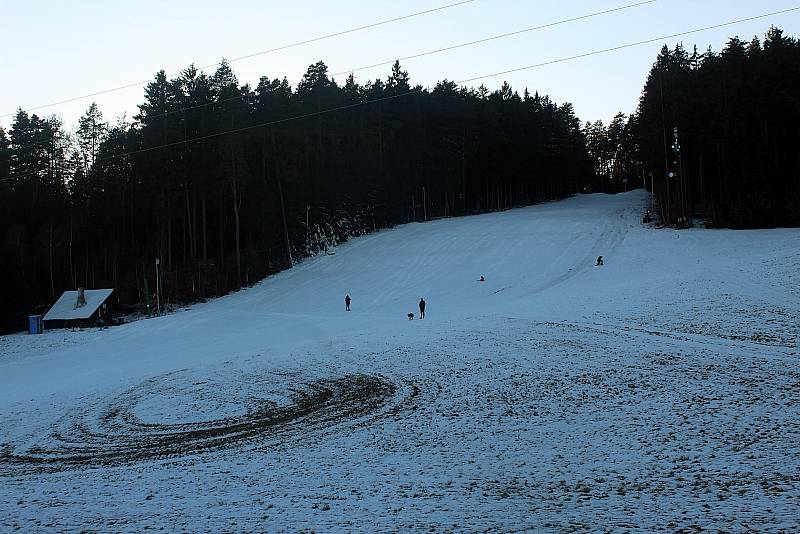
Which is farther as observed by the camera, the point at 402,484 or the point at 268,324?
the point at 268,324

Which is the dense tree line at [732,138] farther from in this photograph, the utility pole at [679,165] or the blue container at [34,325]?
the blue container at [34,325]

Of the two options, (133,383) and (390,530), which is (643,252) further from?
(390,530)

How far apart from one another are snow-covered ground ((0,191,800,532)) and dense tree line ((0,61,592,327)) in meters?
23.2

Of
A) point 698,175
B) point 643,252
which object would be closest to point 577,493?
point 643,252

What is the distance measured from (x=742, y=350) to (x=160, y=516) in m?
18.2

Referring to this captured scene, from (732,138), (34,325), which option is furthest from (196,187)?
(732,138)

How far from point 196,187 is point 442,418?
4980cm

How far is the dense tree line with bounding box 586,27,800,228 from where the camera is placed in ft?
181

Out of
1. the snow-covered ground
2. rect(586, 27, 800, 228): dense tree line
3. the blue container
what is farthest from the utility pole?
the blue container

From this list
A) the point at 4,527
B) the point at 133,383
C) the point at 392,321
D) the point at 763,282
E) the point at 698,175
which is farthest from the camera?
the point at 698,175

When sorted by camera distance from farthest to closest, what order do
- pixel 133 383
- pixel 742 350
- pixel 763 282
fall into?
pixel 763 282, pixel 133 383, pixel 742 350

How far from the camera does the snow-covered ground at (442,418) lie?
8.79 metres

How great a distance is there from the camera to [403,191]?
91.0m

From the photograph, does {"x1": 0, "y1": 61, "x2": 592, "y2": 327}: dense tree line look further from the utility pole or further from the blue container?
the utility pole
